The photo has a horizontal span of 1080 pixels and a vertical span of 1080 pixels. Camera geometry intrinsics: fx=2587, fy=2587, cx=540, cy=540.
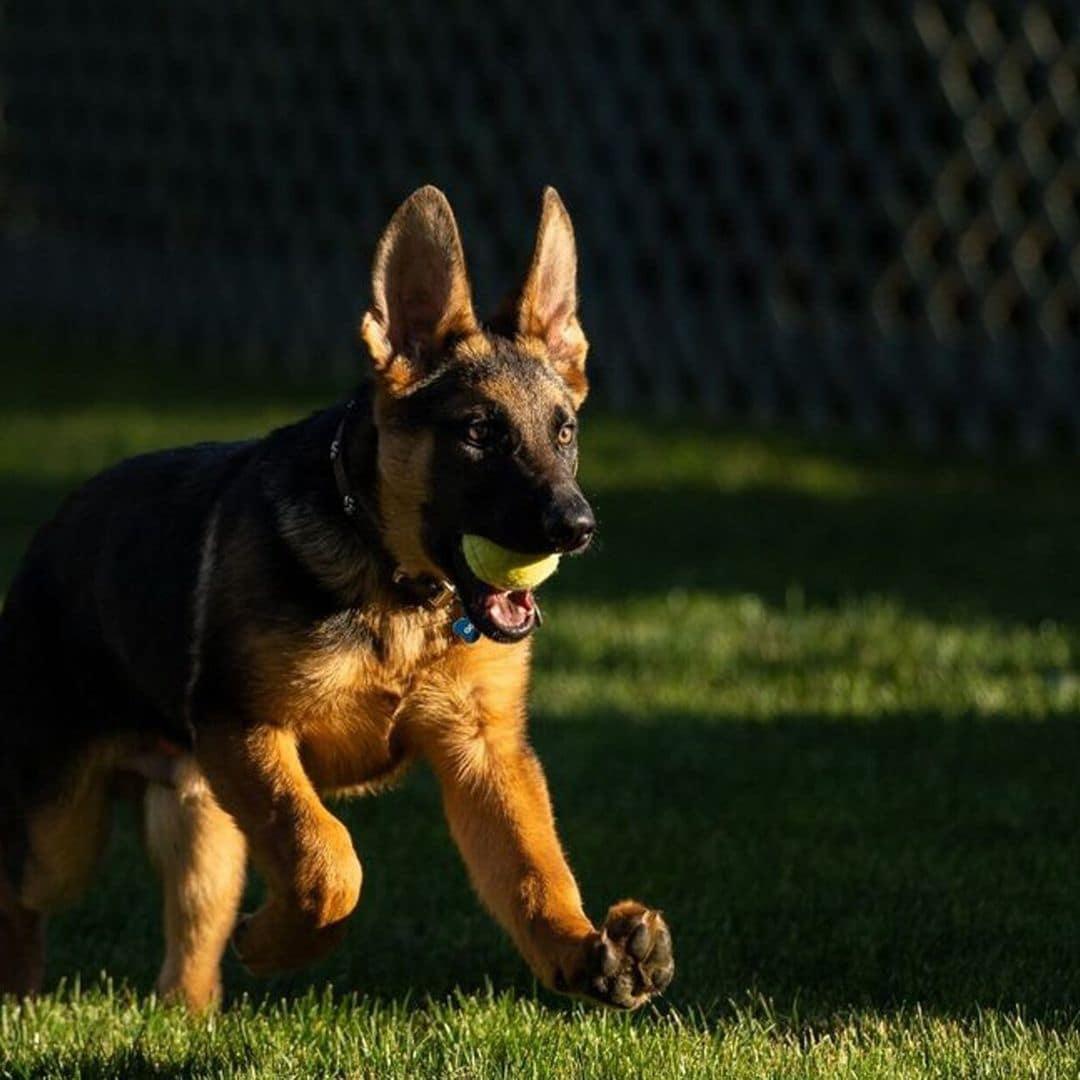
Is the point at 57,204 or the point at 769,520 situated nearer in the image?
the point at 769,520

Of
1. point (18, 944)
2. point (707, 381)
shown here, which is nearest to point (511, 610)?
point (18, 944)

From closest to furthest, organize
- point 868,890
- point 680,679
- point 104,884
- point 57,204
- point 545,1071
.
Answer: point 545,1071 → point 868,890 → point 104,884 → point 680,679 → point 57,204

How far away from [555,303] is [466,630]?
685 mm

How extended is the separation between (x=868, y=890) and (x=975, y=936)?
1.11 ft

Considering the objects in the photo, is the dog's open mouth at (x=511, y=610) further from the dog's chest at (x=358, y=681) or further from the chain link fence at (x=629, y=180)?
the chain link fence at (x=629, y=180)

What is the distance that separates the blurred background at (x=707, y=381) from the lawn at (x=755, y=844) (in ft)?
0.05

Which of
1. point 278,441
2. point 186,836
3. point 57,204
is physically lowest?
point 186,836

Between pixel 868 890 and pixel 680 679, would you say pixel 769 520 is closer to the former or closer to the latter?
pixel 680 679

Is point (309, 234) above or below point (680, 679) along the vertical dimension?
above

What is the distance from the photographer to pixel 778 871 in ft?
15.8

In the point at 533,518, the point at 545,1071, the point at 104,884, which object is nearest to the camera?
the point at 545,1071

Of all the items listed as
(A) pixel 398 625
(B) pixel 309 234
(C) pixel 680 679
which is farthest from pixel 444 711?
(B) pixel 309 234

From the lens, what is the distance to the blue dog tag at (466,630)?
393 cm

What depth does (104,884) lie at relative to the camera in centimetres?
501
